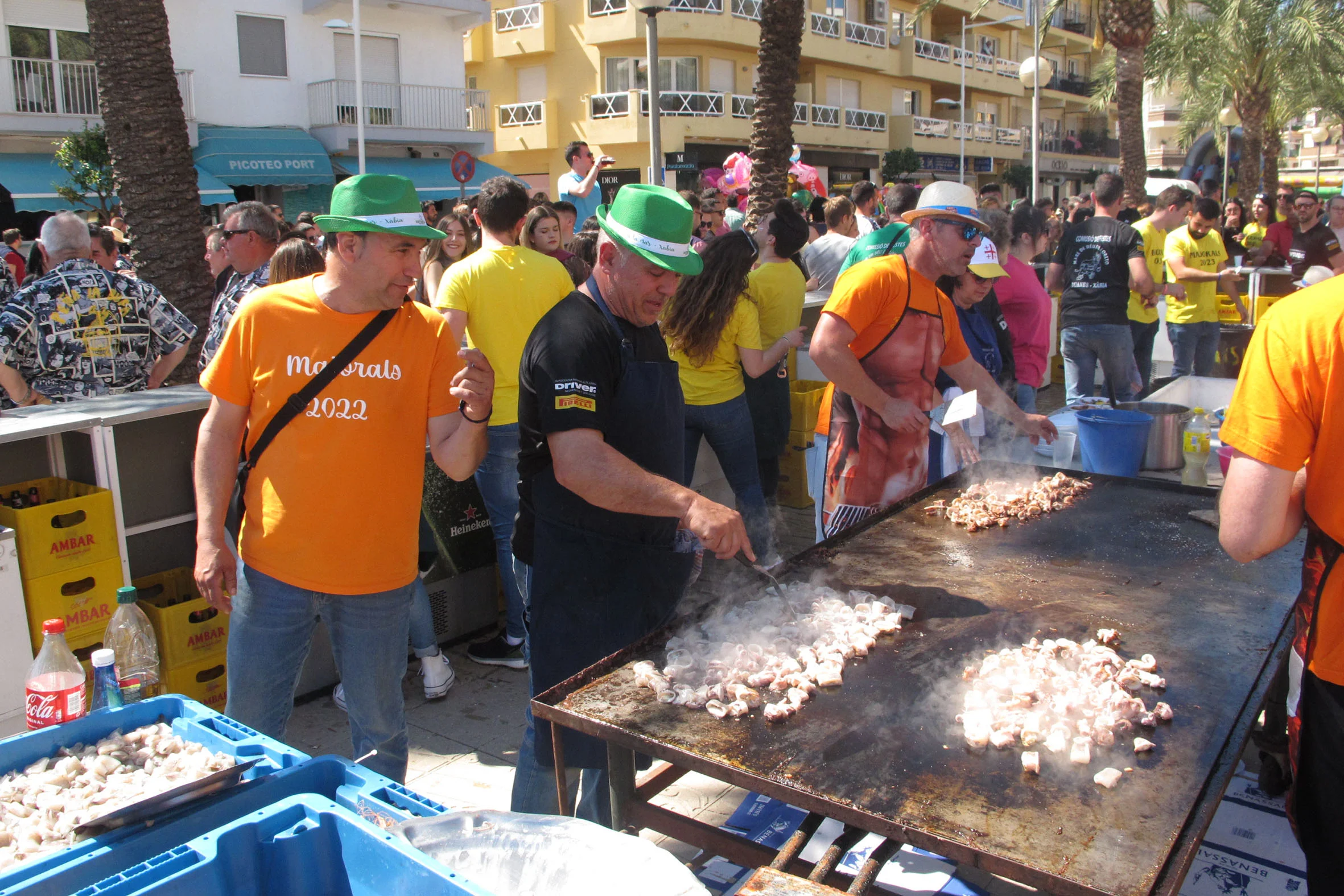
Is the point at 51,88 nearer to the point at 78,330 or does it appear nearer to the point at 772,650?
the point at 78,330

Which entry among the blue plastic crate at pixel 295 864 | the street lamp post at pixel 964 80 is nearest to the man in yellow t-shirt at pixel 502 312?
the blue plastic crate at pixel 295 864

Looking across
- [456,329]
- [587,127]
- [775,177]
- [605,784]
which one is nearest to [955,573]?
[605,784]

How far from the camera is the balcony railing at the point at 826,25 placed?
37.9m

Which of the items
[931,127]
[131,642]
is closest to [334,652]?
[131,642]

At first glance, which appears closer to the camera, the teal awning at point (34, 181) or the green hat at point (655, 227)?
the green hat at point (655, 227)

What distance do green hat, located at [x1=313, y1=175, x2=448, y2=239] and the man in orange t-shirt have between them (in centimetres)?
211

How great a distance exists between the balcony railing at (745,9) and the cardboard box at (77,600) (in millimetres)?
35266

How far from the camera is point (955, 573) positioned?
3486 mm

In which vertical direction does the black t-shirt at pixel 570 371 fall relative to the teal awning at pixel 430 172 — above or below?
below

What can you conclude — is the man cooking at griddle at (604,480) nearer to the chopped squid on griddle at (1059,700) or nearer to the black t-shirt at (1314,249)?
the chopped squid on griddle at (1059,700)

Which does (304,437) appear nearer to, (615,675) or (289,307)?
(289,307)

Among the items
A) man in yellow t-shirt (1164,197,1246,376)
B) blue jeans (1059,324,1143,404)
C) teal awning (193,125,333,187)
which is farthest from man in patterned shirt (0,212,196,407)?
teal awning (193,125,333,187)

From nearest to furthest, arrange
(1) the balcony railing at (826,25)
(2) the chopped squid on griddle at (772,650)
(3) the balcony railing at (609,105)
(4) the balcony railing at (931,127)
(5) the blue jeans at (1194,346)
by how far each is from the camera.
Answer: (2) the chopped squid on griddle at (772,650) < (5) the blue jeans at (1194,346) < (3) the balcony railing at (609,105) < (1) the balcony railing at (826,25) < (4) the balcony railing at (931,127)

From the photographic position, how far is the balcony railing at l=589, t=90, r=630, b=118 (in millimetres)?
34969
